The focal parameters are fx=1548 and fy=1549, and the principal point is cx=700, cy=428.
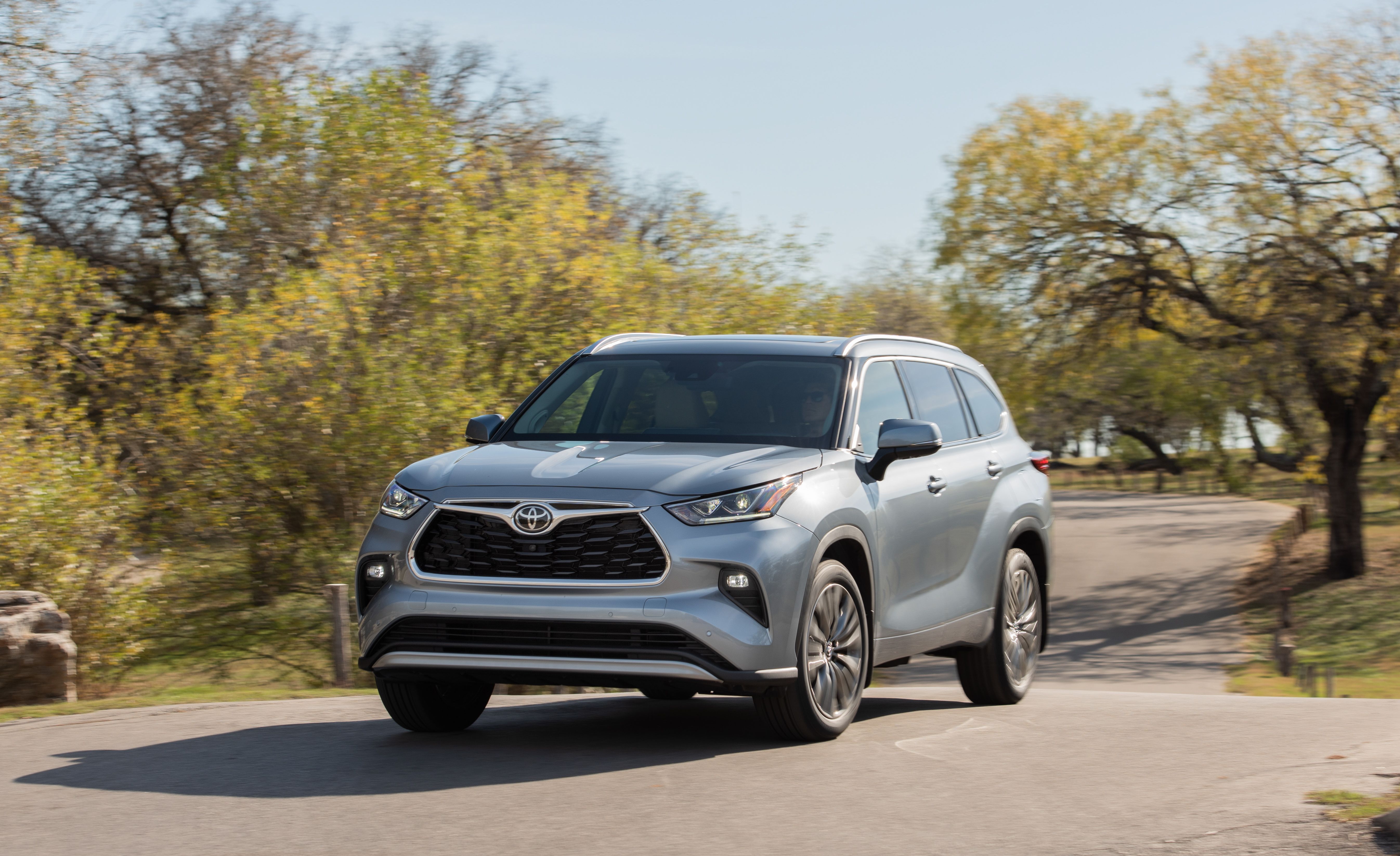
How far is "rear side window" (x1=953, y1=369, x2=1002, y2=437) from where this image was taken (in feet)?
31.0

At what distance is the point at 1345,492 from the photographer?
3166 cm

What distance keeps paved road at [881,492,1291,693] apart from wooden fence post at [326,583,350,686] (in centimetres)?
1167

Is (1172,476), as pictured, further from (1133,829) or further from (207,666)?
(1133,829)

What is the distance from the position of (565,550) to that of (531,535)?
0.16 meters

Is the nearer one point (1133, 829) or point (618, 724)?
point (1133, 829)

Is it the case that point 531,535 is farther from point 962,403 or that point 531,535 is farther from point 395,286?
point 395,286

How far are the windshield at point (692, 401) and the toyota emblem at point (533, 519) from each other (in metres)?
1.10

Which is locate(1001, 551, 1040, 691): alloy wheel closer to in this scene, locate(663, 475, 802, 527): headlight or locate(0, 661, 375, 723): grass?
locate(663, 475, 802, 527): headlight

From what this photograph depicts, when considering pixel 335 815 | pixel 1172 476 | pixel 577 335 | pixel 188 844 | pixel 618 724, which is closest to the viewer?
pixel 188 844

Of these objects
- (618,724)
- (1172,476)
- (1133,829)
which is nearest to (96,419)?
(618,724)

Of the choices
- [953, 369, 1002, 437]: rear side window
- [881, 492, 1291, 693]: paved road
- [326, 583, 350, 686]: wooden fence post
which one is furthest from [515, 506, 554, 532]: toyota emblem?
[881, 492, 1291, 693]: paved road

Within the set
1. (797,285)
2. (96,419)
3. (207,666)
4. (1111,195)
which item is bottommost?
(207,666)

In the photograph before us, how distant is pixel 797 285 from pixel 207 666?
33.7ft

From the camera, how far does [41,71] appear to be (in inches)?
797
